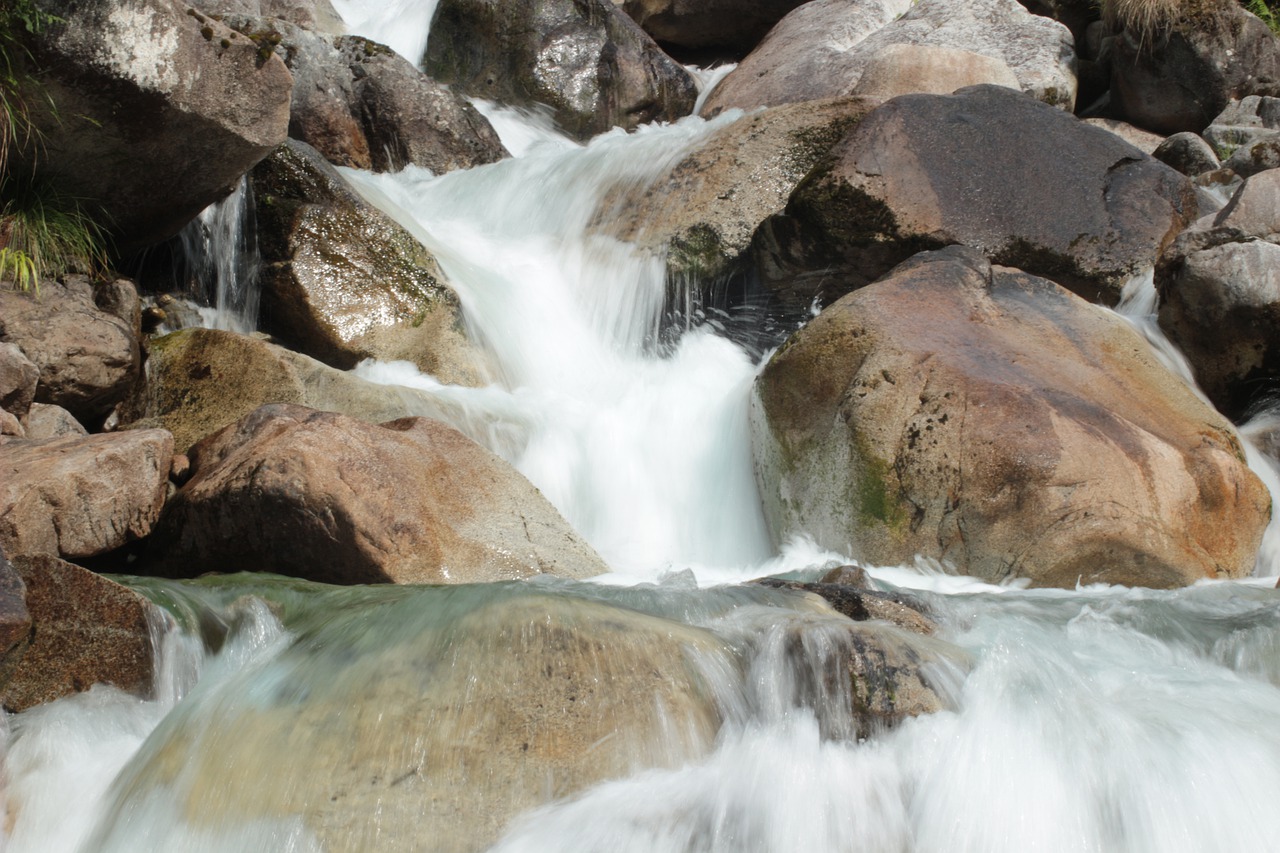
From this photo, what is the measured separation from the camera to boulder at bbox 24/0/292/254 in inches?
217

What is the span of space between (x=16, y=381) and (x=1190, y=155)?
30.0 feet

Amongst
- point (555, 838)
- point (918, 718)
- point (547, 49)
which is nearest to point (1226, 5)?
point (547, 49)

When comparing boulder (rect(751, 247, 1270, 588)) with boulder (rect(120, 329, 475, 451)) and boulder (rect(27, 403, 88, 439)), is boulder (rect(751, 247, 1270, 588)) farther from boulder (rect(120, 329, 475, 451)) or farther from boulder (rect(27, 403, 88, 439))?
boulder (rect(27, 403, 88, 439))

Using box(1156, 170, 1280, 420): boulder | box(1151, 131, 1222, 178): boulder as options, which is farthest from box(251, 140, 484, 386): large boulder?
box(1151, 131, 1222, 178): boulder

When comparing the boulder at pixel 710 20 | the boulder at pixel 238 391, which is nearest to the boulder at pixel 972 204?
the boulder at pixel 238 391

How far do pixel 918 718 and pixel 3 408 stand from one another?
4.00 metres

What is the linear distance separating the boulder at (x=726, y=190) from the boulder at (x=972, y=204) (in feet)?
1.29

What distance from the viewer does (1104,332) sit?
6527 millimetres

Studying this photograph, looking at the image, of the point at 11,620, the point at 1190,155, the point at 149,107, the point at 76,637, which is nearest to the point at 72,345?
the point at 149,107

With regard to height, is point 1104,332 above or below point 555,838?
above

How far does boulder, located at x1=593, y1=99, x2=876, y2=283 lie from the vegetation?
3.69m

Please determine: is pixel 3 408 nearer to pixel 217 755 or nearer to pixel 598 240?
pixel 217 755

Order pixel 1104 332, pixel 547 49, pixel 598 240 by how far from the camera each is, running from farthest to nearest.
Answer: pixel 547 49 → pixel 598 240 → pixel 1104 332

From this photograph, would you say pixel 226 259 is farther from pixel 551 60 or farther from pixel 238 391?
pixel 551 60
